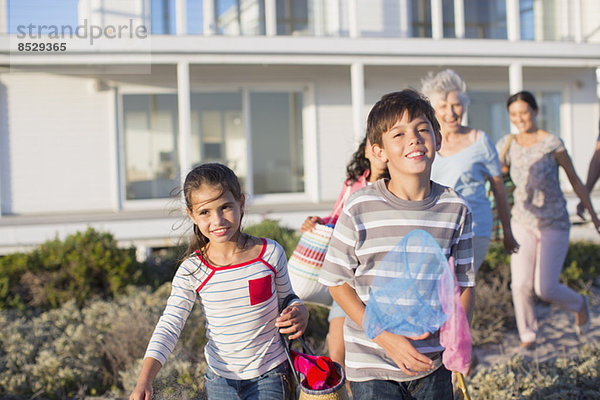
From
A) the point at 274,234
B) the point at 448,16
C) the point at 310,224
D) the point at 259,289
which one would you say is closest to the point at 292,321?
the point at 259,289

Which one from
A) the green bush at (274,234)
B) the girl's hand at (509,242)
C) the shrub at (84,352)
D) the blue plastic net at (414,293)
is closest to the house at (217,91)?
the green bush at (274,234)

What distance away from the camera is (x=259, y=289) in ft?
6.91

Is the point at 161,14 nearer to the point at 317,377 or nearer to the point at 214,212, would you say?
the point at 214,212

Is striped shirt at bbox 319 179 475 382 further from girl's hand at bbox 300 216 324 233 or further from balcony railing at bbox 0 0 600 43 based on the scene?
balcony railing at bbox 0 0 600 43

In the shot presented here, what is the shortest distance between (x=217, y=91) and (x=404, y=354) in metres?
10.00

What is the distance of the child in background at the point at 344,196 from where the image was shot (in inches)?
116

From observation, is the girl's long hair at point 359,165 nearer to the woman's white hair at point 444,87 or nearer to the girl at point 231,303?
the woman's white hair at point 444,87

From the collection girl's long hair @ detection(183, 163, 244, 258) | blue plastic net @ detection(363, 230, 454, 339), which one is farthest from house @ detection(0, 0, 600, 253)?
blue plastic net @ detection(363, 230, 454, 339)

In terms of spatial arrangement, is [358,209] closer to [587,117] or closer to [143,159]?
[143,159]

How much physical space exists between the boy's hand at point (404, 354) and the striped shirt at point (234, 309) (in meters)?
0.53

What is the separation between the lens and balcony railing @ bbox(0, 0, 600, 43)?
10.4 metres

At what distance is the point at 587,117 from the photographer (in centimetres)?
1255

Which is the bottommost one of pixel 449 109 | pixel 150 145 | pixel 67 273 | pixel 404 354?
pixel 67 273

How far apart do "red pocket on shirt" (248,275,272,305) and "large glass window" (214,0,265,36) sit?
10.2m
